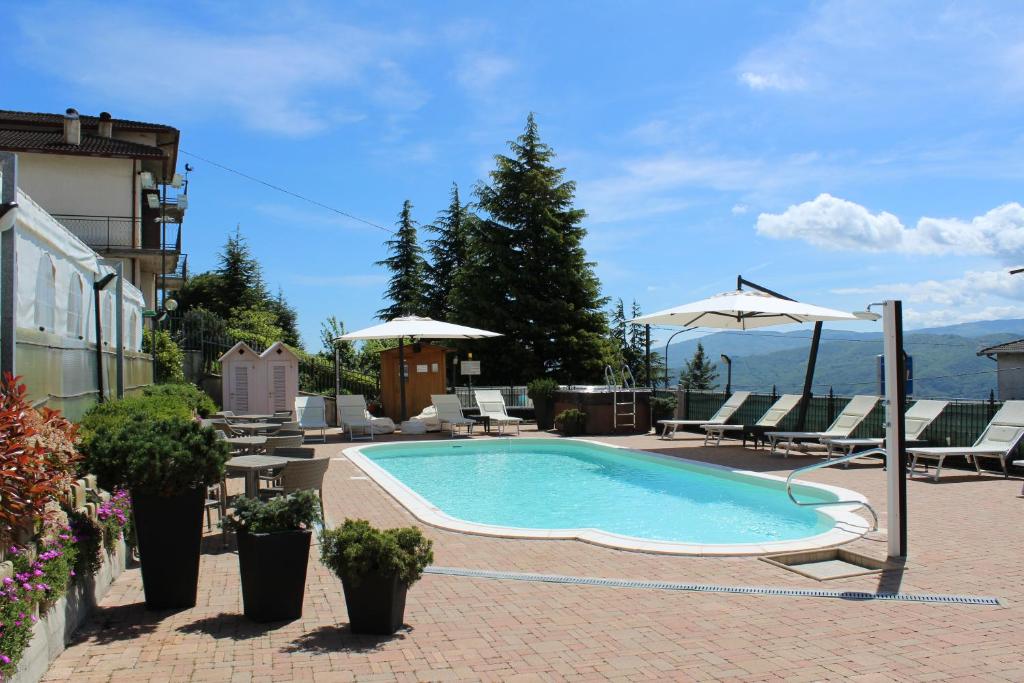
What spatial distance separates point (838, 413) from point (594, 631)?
12.0 metres

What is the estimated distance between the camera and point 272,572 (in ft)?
14.7

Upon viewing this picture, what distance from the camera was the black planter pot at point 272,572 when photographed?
4.47 metres

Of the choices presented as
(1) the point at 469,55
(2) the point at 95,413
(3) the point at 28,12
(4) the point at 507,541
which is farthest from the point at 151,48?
(4) the point at 507,541

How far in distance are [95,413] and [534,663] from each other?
A: 6261 mm

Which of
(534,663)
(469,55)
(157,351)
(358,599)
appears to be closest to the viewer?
(534,663)

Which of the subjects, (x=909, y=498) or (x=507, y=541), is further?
(x=909, y=498)

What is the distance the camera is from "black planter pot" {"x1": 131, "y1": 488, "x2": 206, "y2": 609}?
4676 mm

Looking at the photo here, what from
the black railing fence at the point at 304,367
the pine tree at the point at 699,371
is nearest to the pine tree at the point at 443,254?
the black railing fence at the point at 304,367

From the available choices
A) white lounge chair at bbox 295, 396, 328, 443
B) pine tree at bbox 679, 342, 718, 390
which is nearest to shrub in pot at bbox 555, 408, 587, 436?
white lounge chair at bbox 295, 396, 328, 443

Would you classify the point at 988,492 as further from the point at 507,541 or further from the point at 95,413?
the point at 95,413

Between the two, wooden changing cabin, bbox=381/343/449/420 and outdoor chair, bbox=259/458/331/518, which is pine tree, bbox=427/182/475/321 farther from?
outdoor chair, bbox=259/458/331/518

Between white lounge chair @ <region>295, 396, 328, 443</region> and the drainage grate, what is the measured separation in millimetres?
12646

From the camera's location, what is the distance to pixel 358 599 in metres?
4.31

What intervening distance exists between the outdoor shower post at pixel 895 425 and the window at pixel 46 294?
7222 mm
